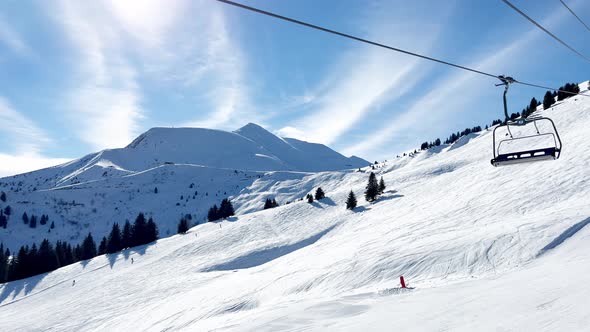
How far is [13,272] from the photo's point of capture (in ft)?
199

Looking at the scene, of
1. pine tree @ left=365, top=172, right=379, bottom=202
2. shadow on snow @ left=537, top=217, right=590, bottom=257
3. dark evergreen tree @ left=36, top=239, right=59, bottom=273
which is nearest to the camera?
shadow on snow @ left=537, top=217, right=590, bottom=257

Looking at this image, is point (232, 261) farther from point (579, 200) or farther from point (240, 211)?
point (240, 211)

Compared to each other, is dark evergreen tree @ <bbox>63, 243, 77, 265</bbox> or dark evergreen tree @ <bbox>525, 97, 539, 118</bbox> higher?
dark evergreen tree @ <bbox>525, 97, 539, 118</bbox>

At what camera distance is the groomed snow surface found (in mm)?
11922

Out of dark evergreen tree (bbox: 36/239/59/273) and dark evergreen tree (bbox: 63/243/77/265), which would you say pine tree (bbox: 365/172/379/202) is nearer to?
dark evergreen tree (bbox: 36/239/59/273)

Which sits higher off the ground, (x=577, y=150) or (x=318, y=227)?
(x=577, y=150)

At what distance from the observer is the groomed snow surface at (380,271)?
1192cm

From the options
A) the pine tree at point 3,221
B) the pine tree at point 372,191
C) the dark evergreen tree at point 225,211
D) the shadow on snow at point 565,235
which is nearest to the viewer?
the shadow on snow at point 565,235

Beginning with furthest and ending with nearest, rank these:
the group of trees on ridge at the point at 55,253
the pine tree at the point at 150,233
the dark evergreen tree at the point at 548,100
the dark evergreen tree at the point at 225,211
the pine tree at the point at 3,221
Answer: the pine tree at the point at 3,221 → the dark evergreen tree at the point at 548,100 → the dark evergreen tree at the point at 225,211 → the pine tree at the point at 150,233 → the group of trees on ridge at the point at 55,253

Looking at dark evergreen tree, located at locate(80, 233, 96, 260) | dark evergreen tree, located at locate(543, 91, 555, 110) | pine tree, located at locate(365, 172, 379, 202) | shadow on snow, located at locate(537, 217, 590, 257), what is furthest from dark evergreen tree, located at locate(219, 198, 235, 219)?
dark evergreen tree, located at locate(543, 91, 555, 110)

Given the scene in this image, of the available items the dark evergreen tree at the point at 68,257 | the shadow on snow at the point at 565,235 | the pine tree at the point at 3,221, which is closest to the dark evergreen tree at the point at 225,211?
the dark evergreen tree at the point at 68,257

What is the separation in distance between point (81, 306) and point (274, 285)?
22360 mm

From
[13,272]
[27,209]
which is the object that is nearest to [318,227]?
[13,272]

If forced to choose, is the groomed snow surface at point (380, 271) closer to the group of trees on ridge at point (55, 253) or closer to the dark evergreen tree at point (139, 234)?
the dark evergreen tree at point (139, 234)
